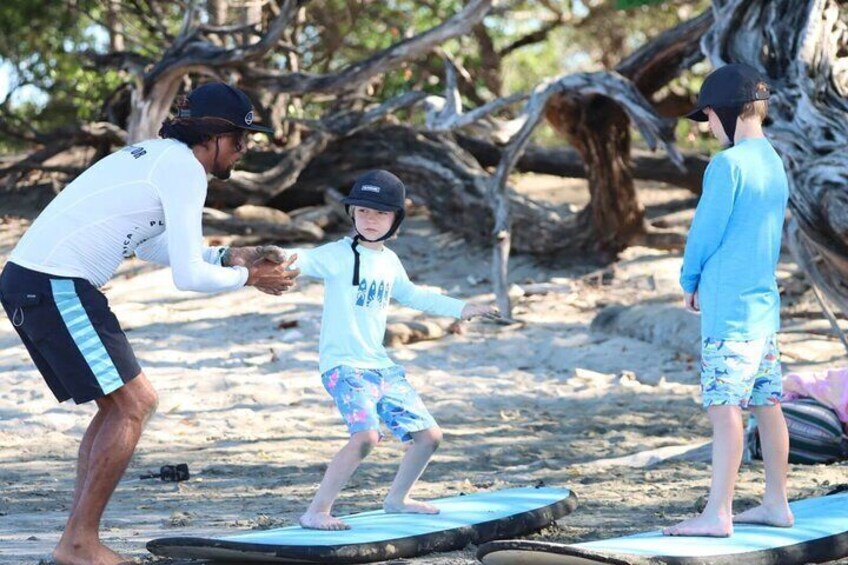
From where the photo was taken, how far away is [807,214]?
806cm

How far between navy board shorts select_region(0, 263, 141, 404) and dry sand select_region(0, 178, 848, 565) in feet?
2.21

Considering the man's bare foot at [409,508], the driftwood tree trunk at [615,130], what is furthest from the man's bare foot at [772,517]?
the driftwood tree trunk at [615,130]

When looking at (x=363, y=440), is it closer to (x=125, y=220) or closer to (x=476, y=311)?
(x=476, y=311)

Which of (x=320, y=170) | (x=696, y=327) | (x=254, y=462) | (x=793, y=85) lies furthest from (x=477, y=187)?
(x=254, y=462)

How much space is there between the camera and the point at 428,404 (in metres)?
8.98

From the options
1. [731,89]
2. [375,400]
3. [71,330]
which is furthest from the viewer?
[375,400]

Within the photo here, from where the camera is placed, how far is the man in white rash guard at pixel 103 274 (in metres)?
4.52

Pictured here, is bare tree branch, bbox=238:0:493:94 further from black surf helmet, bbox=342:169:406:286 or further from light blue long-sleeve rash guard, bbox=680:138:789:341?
light blue long-sleeve rash guard, bbox=680:138:789:341

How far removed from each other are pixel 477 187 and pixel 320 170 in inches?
69.3

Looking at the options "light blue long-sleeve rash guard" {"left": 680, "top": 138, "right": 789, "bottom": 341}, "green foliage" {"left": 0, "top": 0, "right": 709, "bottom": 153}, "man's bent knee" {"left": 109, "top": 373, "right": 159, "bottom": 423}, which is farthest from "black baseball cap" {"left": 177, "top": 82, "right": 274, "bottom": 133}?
"green foliage" {"left": 0, "top": 0, "right": 709, "bottom": 153}

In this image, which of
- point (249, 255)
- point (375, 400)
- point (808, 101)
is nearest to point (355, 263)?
point (249, 255)

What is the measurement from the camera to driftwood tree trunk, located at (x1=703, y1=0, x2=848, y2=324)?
26.2 feet

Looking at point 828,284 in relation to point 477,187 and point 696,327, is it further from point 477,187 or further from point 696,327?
point 477,187

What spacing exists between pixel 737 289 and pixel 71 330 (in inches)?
89.2
